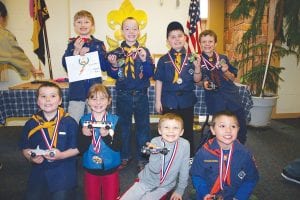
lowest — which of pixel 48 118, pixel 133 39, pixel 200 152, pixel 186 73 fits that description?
pixel 200 152

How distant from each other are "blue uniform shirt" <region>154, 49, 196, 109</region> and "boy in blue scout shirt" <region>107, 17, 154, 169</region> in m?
0.13

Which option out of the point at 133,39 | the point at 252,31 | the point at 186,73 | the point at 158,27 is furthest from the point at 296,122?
the point at 133,39

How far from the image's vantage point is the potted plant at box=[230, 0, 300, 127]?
4383mm

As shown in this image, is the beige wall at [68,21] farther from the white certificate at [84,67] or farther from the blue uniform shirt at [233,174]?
the blue uniform shirt at [233,174]

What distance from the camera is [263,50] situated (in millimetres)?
4910

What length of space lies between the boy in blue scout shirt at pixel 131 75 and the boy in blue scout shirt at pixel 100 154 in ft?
2.76

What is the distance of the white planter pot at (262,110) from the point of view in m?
4.62

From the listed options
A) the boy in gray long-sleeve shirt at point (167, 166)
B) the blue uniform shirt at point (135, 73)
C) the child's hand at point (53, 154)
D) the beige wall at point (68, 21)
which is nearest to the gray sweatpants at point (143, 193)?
the boy in gray long-sleeve shirt at point (167, 166)

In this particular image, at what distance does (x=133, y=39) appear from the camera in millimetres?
2883

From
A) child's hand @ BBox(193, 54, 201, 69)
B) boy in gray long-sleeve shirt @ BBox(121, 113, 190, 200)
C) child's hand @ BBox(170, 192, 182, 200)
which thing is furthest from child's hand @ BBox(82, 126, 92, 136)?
child's hand @ BBox(193, 54, 201, 69)

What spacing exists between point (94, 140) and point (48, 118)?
342 millimetres

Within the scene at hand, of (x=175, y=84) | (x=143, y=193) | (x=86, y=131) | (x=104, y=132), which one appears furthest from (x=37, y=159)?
(x=175, y=84)

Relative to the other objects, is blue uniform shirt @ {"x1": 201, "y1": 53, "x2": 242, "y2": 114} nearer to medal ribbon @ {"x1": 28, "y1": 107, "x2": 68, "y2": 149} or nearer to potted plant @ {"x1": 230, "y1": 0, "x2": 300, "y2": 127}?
medal ribbon @ {"x1": 28, "y1": 107, "x2": 68, "y2": 149}

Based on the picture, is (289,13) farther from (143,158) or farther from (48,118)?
(48,118)
